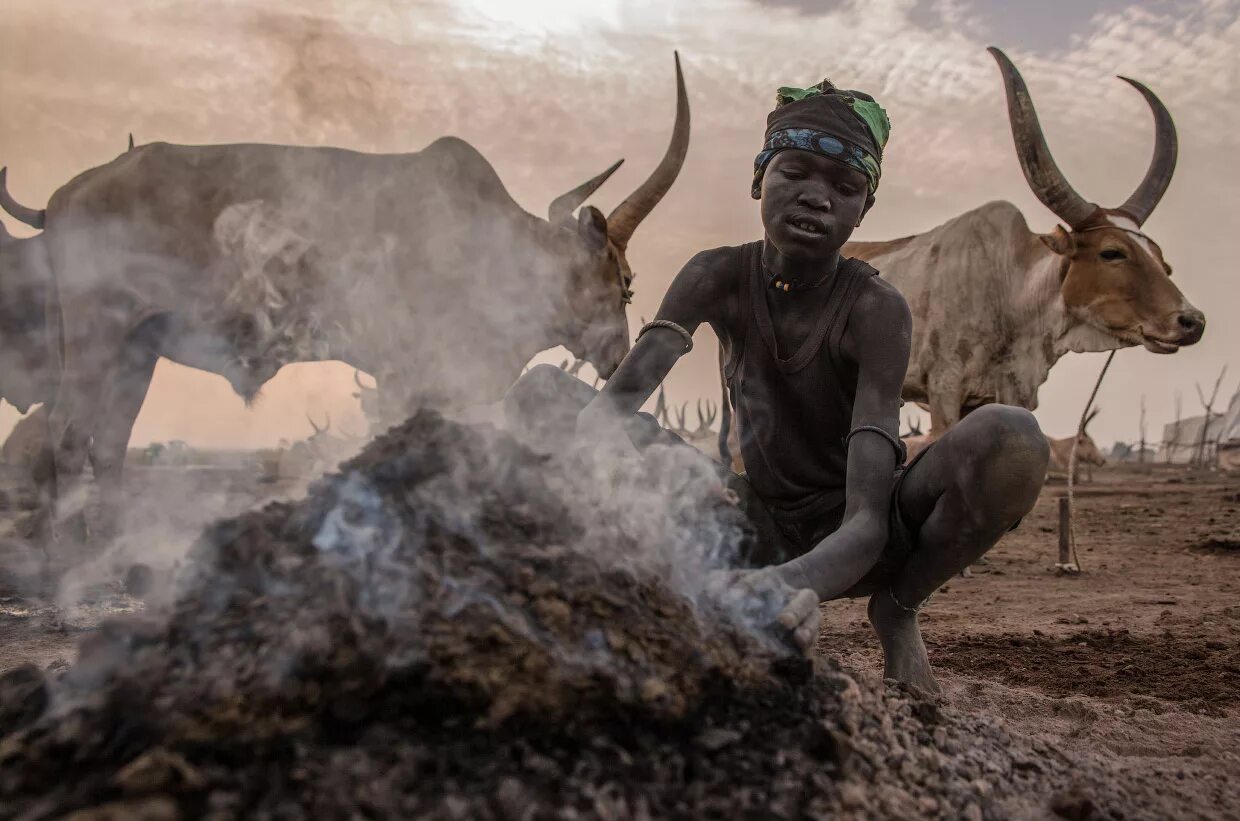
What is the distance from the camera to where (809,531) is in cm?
255

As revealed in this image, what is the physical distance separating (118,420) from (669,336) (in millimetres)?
5018

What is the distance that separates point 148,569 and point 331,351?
4.41m

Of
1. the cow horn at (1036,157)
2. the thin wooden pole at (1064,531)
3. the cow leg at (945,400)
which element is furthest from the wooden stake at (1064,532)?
the cow horn at (1036,157)

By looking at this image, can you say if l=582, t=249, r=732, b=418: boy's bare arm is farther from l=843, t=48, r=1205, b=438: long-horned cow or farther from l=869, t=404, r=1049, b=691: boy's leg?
l=843, t=48, r=1205, b=438: long-horned cow

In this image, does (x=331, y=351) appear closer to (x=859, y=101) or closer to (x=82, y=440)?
(x=82, y=440)

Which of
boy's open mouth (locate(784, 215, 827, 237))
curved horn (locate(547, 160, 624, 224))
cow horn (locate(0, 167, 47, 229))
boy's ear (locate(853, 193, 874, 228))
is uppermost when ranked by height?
curved horn (locate(547, 160, 624, 224))

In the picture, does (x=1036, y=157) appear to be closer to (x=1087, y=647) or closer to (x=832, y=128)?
(x=1087, y=647)

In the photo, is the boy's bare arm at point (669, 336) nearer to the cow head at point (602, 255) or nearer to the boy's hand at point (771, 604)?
the boy's hand at point (771, 604)

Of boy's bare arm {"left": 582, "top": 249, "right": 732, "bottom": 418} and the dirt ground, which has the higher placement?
boy's bare arm {"left": 582, "top": 249, "right": 732, "bottom": 418}

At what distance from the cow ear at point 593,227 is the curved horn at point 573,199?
311 millimetres

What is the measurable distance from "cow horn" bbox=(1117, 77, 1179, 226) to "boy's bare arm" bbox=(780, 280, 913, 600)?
496cm

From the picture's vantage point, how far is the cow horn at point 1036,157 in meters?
5.86

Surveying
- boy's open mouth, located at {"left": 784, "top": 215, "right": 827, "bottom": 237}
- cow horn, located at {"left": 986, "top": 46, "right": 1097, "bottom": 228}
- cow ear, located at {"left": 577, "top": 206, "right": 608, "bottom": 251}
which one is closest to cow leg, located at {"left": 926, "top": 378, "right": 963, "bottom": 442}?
cow horn, located at {"left": 986, "top": 46, "right": 1097, "bottom": 228}

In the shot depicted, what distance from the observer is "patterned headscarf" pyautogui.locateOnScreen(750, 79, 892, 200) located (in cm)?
218
